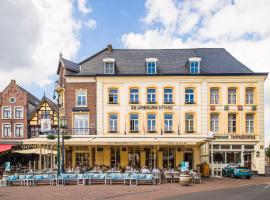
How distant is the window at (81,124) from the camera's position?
3909cm

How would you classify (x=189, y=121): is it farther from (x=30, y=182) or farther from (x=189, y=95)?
(x=30, y=182)

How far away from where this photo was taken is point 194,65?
3956 centimetres

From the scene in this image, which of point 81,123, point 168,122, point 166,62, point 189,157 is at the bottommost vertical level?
point 189,157

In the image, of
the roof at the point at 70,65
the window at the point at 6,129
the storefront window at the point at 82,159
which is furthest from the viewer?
the window at the point at 6,129

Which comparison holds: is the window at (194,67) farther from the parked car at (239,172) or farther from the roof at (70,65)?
the roof at (70,65)

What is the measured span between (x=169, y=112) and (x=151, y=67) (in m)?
4.36

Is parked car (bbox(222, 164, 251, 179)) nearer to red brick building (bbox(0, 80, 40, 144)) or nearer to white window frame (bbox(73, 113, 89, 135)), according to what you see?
white window frame (bbox(73, 113, 89, 135))

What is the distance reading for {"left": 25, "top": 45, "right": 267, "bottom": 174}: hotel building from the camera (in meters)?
38.7

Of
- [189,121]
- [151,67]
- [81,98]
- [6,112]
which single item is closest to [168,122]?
[189,121]

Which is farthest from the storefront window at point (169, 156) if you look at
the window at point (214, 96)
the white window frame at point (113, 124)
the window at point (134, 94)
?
the window at point (214, 96)

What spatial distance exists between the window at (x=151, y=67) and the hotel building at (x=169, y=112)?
0.29 feet

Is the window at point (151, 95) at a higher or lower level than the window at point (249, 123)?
higher

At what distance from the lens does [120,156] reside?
127ft

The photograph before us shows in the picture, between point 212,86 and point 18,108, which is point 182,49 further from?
point 18,108
